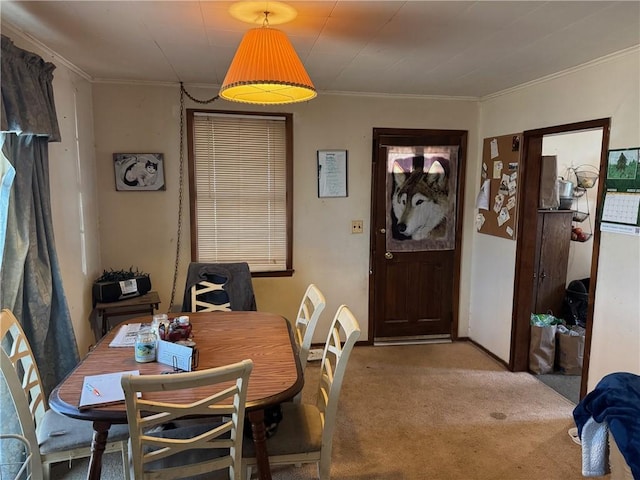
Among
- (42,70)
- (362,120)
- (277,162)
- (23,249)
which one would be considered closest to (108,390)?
(23,249)

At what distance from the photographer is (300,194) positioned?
367cm

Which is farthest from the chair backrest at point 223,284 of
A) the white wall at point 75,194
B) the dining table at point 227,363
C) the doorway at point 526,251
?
the doorway at point 526,251

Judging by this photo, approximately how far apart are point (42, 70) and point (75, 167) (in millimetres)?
845

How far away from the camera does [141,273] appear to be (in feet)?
11.4

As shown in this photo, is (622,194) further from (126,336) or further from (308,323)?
(126,336)

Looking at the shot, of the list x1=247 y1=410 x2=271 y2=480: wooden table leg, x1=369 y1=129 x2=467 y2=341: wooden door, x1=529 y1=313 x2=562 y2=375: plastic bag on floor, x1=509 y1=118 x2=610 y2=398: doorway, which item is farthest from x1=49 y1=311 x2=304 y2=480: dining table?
x1=529 y1=313 x2=562 y2=375: plastic bag on floor

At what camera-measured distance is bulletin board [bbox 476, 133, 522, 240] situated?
3.40 metres

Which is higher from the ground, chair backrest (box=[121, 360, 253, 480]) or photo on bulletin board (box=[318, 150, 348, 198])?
photo on bulletin board (box=[318, 150, 348, 198])

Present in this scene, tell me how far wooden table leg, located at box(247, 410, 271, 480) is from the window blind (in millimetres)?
2131

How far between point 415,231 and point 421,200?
0.96ft

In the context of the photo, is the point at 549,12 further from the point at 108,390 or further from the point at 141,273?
the point at 141,273

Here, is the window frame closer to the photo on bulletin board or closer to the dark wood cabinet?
the photo on bulletin board

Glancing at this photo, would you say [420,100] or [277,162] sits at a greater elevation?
[420,100]

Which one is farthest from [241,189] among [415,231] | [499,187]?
[499,187]
